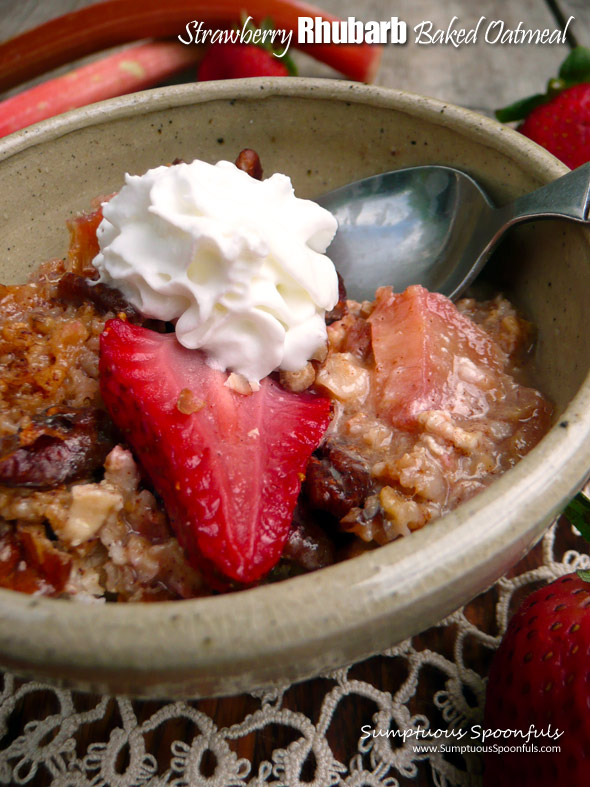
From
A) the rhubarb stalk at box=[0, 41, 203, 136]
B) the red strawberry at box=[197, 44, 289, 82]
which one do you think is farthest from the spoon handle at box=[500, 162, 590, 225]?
the rhubarb stalk at box=[0, 41, 203, 136]

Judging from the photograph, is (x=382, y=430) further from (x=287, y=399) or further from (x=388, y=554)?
(x=388, y=554)

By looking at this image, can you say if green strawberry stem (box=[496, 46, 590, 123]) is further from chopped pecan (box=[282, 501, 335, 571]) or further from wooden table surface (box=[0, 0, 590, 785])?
chopped pecan (box=[282, 501, 335, 571])

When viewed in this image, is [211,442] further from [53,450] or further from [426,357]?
[426,357]

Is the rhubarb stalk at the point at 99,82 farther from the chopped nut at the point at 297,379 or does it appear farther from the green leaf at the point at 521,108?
the chopped nut at the point at 297,379

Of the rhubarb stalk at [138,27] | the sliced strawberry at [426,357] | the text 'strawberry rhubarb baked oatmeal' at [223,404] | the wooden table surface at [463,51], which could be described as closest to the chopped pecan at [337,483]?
the text 'strawberry rhubarb baked oatmeal' at [223,404]

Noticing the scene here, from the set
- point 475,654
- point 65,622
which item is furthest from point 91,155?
point 475,654

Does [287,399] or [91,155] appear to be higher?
[91,155]
